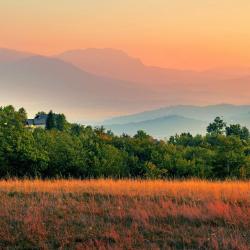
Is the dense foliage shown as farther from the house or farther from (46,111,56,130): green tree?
the house

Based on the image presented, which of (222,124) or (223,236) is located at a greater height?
(222,124)

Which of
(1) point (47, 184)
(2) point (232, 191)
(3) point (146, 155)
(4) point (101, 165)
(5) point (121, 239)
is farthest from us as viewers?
(3) point (146, 155)

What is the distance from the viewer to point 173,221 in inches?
525

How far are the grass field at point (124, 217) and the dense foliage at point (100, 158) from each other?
13.5 m

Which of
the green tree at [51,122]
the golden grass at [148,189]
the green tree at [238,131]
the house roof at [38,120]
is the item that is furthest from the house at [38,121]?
the golden grass at [148,189]

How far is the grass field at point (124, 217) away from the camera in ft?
38.0

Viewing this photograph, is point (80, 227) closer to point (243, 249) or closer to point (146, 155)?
point (243, 249)

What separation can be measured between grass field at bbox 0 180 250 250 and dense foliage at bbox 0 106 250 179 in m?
13.5

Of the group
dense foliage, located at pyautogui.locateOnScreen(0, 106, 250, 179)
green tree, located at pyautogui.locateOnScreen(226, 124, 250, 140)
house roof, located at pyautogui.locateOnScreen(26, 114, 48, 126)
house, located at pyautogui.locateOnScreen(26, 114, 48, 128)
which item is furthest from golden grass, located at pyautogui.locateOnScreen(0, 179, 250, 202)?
house roof, located at pyautogui.locateOnScreen(26, 114, 48, 126)

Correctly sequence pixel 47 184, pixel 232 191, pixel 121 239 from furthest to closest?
1. pixel 47 184
2. pixel 232 191
3. pixel 121 239

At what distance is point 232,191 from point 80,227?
7.30 metres

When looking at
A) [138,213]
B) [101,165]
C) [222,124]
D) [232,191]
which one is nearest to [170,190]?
[232,191]

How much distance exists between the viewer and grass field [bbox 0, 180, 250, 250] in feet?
38.0

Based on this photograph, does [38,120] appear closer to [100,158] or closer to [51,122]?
[51,122]
